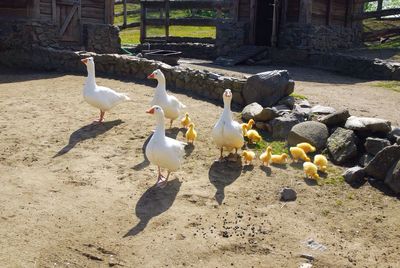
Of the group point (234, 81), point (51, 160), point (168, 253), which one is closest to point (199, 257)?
point (168, 253)

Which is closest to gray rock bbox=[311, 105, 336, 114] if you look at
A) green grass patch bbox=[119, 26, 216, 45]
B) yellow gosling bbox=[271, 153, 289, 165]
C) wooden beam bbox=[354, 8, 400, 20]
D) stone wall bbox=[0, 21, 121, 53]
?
yellow gosling bbox=[271, 153, 289, 165]

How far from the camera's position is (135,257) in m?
4.76

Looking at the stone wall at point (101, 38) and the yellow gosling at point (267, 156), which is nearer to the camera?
the yellow gosling at point (267, 156)

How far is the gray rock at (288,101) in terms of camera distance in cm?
918

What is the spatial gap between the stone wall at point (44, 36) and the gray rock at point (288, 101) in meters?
9.33

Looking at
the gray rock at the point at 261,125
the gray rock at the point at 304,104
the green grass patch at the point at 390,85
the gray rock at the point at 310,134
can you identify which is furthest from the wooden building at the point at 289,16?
the gray rock at the point at 310,134

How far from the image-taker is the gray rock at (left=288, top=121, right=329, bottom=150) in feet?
24.8

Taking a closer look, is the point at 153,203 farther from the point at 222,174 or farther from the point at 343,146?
the point at 343,146

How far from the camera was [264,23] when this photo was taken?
20.2 meters

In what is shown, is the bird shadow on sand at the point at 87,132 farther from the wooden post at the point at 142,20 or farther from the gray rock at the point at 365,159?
the wooden post at the point at 142,20

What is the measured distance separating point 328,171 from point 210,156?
1.79 metres

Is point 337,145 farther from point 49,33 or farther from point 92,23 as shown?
point 92,23

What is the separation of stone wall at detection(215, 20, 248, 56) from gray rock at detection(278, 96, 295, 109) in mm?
9658

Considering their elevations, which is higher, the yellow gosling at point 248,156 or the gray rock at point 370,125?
the gray rock at point 370,125
